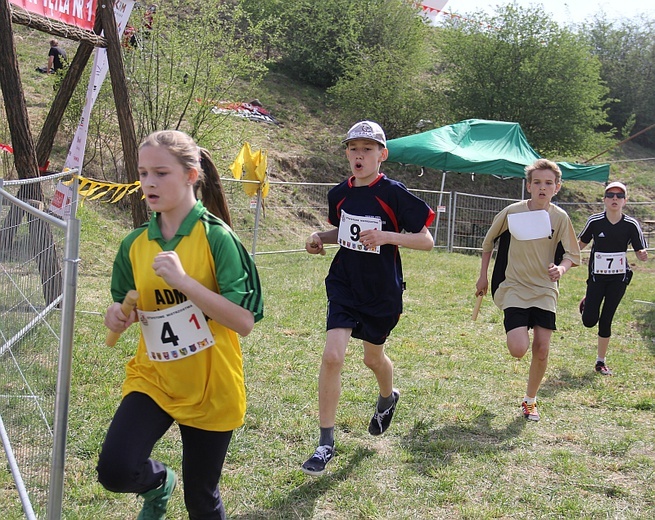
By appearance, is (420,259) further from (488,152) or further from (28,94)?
(28,94)

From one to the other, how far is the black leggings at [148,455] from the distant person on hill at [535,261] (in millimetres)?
3118

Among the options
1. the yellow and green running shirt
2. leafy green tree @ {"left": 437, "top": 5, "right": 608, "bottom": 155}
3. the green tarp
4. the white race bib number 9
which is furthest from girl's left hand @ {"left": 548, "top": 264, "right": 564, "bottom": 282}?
leafy green tree @ {"left": 437, "top": 5, "right": 608, "bottom": 155}

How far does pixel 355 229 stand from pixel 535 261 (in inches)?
69.2

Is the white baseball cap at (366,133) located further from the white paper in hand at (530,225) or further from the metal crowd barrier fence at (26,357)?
the metal crowd barrier fence at (26,357)

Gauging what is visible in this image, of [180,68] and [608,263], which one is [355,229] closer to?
[608,263]

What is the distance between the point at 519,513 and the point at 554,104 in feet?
88.9

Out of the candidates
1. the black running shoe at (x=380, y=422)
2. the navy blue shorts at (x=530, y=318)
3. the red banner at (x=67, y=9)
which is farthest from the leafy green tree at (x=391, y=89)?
the black running shoe at (x=380, y=422)

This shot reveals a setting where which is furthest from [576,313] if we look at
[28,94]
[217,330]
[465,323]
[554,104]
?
[554,104]

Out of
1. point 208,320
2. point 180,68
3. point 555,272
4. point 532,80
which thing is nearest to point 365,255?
point 555,272

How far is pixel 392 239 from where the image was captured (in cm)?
417

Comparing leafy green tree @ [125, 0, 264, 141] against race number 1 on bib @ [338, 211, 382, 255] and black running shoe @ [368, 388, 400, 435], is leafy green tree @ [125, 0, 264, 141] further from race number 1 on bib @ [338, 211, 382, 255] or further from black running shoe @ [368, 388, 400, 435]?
black running shoe @ [368, 388, 400, 435]

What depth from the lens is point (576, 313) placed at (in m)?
10.9

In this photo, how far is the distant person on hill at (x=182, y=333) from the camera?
8.88ft

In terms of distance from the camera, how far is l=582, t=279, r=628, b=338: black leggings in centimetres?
740
